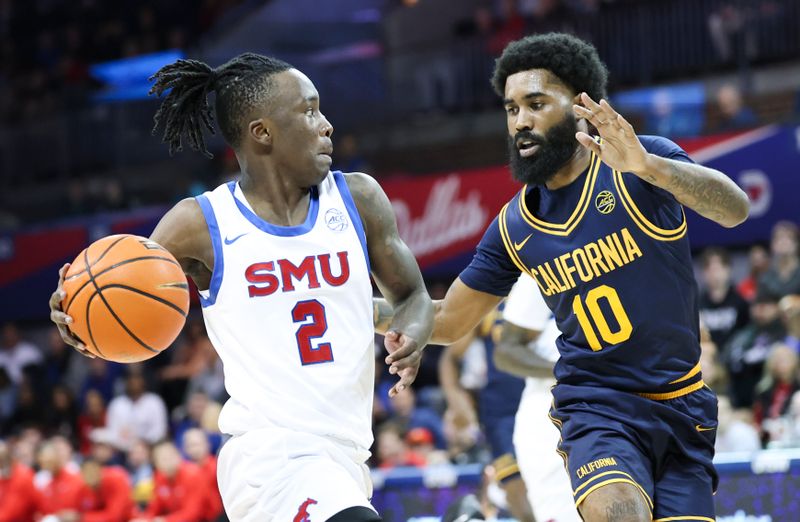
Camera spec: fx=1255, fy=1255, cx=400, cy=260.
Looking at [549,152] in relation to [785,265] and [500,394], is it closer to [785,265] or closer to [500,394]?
[500,394]

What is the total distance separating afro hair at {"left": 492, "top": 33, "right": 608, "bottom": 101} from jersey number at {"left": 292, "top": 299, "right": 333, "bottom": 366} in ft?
4.29

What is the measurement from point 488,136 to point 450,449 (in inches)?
256

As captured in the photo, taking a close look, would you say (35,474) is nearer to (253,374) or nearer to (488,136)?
(488,136)

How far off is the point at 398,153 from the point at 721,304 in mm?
7039

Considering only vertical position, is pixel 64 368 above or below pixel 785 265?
below

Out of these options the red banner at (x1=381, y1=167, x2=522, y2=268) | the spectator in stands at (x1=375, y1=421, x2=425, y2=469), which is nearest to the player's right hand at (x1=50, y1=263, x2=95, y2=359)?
the spectator in stands at (x1=375, y1=421, x2=425, y2=469)

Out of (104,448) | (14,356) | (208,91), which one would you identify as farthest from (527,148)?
(14,356)

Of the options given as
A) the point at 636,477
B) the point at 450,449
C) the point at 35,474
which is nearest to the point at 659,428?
the point at 636,477

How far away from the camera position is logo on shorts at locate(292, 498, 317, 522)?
13.5ft

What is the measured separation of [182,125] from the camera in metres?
4.86

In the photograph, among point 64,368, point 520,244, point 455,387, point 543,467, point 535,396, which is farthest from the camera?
point 64,368

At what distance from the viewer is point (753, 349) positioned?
10844 mm

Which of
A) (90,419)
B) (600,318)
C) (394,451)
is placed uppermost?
(600,318)

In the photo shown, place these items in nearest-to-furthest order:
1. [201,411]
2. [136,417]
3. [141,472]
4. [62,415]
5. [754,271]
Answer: [754,271]
[141,472]
[201,411]
[136,417]
[62,415]
